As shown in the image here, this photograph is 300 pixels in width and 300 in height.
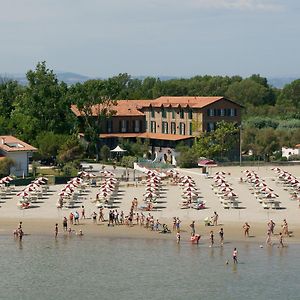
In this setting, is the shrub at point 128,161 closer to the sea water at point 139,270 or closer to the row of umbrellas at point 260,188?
the row of umbrellas at point 260,188

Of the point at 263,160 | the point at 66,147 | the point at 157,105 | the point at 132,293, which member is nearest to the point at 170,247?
the point at 132,293

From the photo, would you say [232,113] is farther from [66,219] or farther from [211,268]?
[211,268]

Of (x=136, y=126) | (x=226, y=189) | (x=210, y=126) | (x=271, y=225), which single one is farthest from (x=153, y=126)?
(x=271, y=225)

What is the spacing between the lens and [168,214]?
54.3 metres

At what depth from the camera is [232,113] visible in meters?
92.7

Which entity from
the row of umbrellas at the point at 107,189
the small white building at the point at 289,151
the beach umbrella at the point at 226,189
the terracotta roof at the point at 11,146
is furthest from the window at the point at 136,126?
the beach umbrella at the point at 226,189

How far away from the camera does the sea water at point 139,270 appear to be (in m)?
37.7

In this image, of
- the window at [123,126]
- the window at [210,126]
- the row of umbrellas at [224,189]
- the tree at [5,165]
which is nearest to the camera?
the row of umbrellas at [224,189]

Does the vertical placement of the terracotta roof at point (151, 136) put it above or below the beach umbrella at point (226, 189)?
above

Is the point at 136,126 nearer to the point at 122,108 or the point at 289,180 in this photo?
the point at 122,108

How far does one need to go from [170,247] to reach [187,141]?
4556 centimetres

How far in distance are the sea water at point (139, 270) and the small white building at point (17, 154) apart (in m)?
24.0

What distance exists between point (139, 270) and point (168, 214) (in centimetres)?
1310

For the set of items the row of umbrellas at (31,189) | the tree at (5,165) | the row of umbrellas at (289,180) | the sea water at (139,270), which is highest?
the tree at (5,165)
